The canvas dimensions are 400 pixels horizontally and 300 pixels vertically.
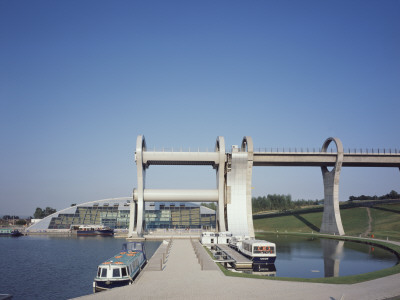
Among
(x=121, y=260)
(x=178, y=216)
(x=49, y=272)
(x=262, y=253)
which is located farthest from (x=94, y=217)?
(x=121, y=260)

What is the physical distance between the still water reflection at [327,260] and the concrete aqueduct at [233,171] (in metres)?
15.9

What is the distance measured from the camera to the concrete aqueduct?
3054 inches

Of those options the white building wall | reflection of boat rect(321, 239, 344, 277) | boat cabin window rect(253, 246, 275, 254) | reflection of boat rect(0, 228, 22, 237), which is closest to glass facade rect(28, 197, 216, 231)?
reflection of boat rect(0, 228, 22, 237)

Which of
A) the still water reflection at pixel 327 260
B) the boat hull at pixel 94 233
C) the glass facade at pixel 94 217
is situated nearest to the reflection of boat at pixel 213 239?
the still water reflection at pixel 327 260

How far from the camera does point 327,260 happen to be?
48844mm

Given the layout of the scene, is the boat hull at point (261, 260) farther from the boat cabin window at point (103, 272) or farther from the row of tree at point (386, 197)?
the row of tree at point (386, 197)

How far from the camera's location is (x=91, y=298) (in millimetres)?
24500

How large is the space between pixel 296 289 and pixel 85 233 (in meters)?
81.1

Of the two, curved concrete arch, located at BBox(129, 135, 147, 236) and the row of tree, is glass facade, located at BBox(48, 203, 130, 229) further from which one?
the row of tree

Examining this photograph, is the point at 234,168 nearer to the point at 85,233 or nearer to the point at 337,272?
the point at 337,272

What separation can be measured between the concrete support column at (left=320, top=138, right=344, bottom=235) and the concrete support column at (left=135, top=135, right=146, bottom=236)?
143 feet

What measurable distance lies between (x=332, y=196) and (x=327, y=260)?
116 feet

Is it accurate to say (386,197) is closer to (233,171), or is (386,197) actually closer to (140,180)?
(233,171)

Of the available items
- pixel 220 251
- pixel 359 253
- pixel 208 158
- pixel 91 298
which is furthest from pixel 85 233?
pixel 91 298
